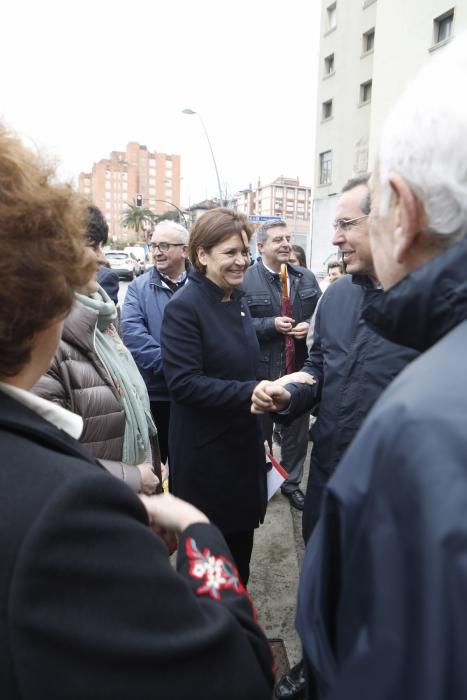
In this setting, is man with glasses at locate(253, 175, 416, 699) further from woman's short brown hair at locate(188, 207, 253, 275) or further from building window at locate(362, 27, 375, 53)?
building window at locate(362, 27, 375, 53)

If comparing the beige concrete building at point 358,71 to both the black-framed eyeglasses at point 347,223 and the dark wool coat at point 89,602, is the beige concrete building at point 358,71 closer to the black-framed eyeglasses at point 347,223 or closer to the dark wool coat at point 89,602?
the black-framed eyeglasses at point 347,223

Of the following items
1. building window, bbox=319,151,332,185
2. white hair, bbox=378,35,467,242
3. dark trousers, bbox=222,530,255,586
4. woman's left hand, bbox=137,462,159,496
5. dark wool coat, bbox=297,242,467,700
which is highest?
building window, bbox=319,151,332,185

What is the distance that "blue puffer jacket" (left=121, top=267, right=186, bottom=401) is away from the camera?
3.58m

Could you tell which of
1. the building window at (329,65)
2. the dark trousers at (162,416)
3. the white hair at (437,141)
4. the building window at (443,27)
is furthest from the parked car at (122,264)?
the white hair at (437,141)

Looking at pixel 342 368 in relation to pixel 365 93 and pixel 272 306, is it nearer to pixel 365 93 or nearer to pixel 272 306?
pixel 272 306

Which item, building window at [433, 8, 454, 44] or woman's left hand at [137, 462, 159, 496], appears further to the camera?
building window at [433, 8, 454, 44]

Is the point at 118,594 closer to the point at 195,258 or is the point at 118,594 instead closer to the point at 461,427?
the point at 461,427

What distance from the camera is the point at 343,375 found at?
6.59 feet

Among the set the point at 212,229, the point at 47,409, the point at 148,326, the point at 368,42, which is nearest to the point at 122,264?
the point at 368,42

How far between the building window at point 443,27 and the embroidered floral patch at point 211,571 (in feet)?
69.1

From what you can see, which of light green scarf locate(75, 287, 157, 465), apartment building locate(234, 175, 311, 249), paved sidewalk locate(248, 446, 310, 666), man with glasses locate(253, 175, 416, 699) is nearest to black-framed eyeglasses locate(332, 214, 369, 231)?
man with glasses locate(253, 175, 416, 699)

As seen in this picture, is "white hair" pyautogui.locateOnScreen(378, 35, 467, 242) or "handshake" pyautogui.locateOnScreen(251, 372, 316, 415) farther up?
"white hair" pyautogui.locateOnScreen(378, 35, 467, 242)

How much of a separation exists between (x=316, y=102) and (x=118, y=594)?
29.9m

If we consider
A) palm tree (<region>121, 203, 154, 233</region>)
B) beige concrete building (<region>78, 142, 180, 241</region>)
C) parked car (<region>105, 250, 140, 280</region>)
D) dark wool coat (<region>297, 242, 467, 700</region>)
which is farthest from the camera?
beige concrete building (<region>78, 142, 180, 241</region>)
